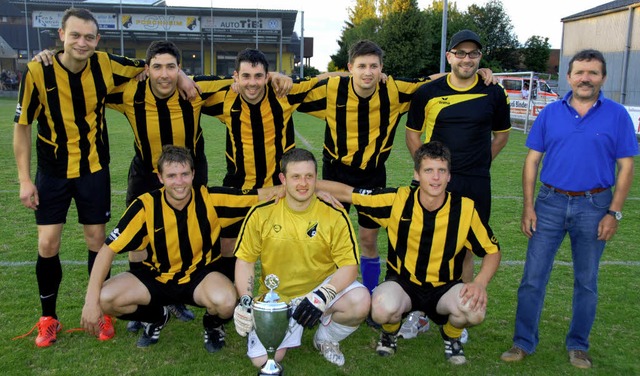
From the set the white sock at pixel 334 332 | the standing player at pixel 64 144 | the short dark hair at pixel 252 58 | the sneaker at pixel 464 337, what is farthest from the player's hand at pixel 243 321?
the short dark hair at pixel 252 58

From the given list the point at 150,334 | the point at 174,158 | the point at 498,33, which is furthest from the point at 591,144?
the point at 498,33

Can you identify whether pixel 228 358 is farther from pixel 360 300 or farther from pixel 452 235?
pixel 452 235

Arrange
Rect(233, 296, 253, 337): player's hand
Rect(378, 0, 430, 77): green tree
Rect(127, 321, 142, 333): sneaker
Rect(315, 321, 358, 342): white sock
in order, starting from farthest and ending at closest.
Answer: Rect(378, 0, 430, 77): green tree, Rect(127, 321, 142, 333): sneaker, Rect(315, 321, 358, 342): white sock, Rect(233, 296, 253, 337): player's hand

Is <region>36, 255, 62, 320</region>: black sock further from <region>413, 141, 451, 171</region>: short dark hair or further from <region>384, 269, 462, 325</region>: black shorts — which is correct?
<region>413, 141, 451, 171</region>: short dark hair

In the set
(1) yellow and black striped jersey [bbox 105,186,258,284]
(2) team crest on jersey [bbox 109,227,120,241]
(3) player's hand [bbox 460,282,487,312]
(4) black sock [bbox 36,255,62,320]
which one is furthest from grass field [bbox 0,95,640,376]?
(2) team crest on jersey [bbox 109,227,120,241]

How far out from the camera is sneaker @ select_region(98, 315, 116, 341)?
10.2 ft

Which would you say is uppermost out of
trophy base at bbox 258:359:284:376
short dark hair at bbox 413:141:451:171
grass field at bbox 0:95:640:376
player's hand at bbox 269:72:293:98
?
player's hand at bbox 269:72:293:98

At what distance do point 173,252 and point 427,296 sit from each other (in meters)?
1.44

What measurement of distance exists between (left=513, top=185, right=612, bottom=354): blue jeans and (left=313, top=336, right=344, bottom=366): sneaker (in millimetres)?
987

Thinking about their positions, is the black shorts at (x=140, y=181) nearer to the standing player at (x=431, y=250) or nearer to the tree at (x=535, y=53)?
the standing player at (x=431, y=250)

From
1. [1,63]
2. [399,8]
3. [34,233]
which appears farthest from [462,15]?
[34,233]

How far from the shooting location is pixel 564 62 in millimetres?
24812

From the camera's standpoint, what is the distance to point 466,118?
126 inches

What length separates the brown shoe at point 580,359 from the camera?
2.87 meters
